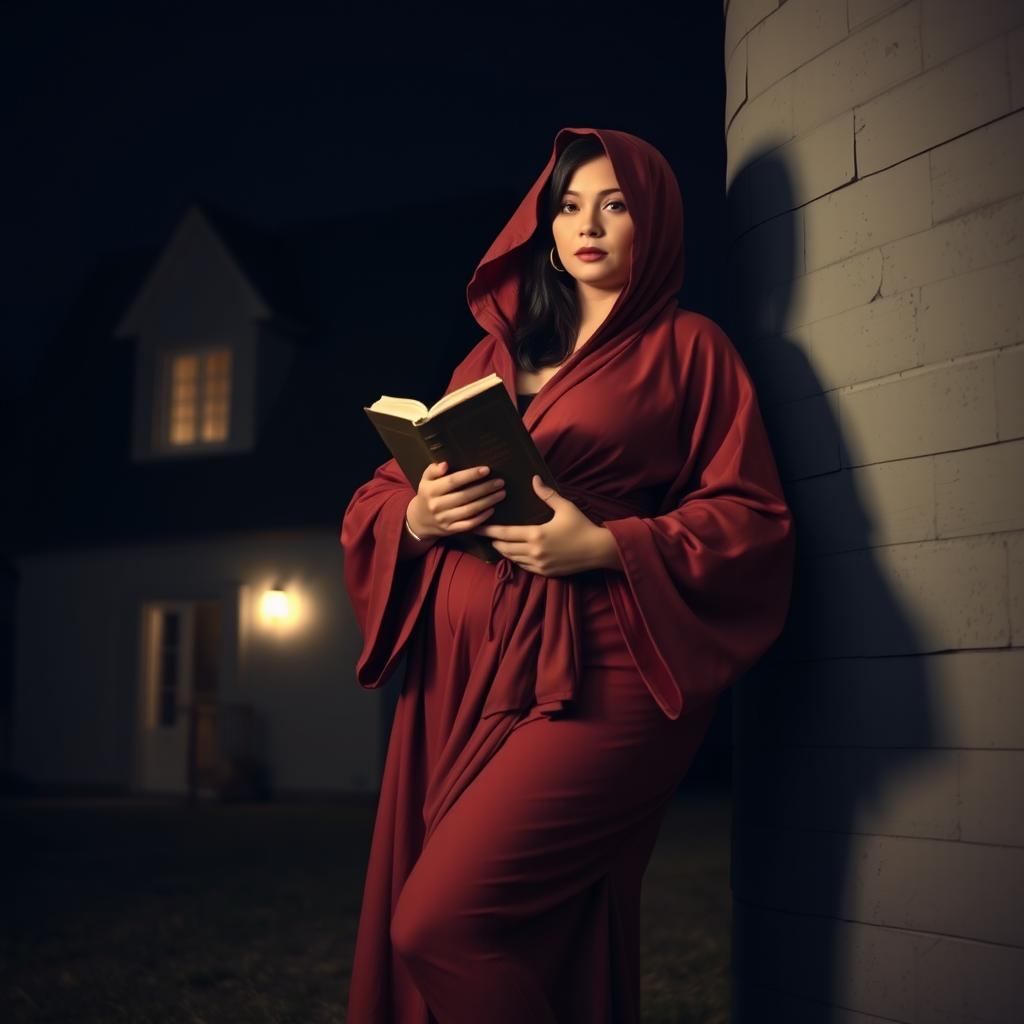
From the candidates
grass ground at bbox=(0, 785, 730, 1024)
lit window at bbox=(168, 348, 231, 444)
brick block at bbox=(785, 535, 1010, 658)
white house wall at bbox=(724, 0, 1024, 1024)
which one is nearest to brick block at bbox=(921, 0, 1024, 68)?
white house wall at bbox=(724, 0, 1024, 1024)

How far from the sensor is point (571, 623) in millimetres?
2164

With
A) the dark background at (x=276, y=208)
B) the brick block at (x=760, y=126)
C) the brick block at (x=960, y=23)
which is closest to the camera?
the brick block at (x=960, y=23)

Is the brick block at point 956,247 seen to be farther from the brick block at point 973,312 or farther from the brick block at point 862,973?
the brick block at point 862,973

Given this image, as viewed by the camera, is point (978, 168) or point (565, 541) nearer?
point (565, 541)

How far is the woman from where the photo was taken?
2080 mm

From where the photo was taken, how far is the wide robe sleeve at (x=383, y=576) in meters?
2.37

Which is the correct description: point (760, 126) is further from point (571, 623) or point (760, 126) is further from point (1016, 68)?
point (571, 623)

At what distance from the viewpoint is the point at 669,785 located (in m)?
Answer: 2.25

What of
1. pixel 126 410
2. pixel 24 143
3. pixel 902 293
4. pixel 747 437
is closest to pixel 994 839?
pixel 747 437

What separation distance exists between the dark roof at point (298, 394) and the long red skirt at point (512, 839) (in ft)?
28.0

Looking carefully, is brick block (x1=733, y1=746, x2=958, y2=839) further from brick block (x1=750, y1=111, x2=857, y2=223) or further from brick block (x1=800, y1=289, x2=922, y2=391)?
brick block (x1=750, y1=111, x2=857, y2=223)

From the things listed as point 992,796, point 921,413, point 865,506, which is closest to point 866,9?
point 921,413

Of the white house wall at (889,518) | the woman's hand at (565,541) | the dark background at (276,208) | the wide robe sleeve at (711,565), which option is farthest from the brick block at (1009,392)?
the dark background at (276,208)

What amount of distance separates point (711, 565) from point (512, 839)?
0.54m
